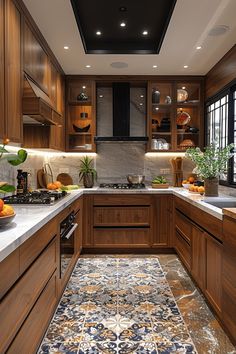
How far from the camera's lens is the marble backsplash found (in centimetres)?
489

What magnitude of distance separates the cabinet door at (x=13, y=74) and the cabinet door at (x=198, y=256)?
1.83 m

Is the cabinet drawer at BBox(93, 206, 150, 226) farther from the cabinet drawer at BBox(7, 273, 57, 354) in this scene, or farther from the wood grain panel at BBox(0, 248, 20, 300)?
the wood grain panel at BBox(0, 248, 20, 300)

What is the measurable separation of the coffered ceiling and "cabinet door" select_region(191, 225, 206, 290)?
6.38 feet

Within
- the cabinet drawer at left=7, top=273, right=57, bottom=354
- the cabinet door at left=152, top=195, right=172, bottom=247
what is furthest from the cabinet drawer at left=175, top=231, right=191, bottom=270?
the cabinet drawer at left=7, top=273, right=57, bottom=354

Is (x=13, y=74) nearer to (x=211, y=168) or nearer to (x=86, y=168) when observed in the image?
(x=211, y=168)

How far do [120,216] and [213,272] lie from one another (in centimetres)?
193

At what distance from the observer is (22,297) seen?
5.13 feet

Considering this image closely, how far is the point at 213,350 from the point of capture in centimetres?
203

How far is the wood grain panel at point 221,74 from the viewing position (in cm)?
349

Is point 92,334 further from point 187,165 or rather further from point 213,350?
point 187,165

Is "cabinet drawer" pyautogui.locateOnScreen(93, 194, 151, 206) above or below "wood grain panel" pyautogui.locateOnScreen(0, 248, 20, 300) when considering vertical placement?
above

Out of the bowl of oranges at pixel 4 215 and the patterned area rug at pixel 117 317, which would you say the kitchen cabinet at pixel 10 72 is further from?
the patterned area rug at pixel 117 317

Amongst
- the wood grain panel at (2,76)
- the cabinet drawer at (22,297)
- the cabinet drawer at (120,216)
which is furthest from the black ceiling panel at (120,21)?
the cabinet drawer at (22,297)

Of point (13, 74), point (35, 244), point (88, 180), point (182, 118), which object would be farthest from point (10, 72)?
point (182, 118)
